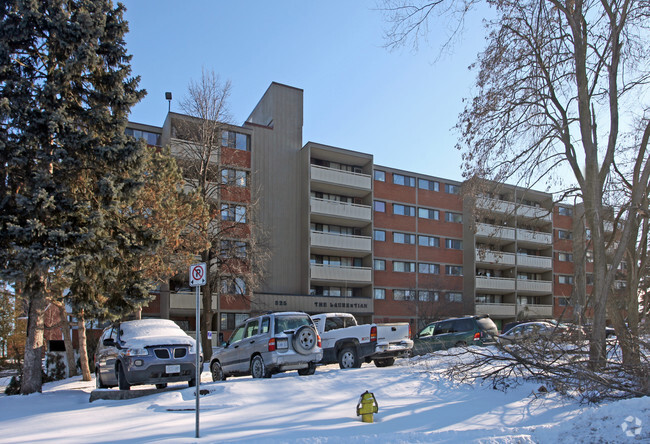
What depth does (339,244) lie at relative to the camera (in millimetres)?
41062

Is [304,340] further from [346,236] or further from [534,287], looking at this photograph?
[534,287]

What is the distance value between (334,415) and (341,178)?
33.1 meters

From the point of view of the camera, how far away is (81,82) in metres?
14.4

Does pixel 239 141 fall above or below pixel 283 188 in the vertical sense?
above

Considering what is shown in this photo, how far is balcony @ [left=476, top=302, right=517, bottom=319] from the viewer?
49084 millimetres

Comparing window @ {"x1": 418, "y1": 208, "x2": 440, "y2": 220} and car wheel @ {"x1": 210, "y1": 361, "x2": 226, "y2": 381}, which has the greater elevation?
window @ {"x1": 418, "y1": 208, "x2": 440, "y2": 220}

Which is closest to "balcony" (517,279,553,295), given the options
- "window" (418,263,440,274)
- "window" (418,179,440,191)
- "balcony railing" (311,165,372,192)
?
"window" (418,263,440,274)

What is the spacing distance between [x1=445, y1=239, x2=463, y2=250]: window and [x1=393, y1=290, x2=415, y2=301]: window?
6720mm

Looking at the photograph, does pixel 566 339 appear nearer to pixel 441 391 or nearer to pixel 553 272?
pixel 441 391

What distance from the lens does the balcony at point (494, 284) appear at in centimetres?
4900

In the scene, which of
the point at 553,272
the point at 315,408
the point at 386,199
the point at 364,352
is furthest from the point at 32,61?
the point at 553,272

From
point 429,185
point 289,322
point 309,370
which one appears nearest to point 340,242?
point 429,185

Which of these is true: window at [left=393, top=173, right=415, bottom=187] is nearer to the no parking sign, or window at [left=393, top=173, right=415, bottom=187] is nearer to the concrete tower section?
the concrete tower section

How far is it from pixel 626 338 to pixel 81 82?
14.5 m
